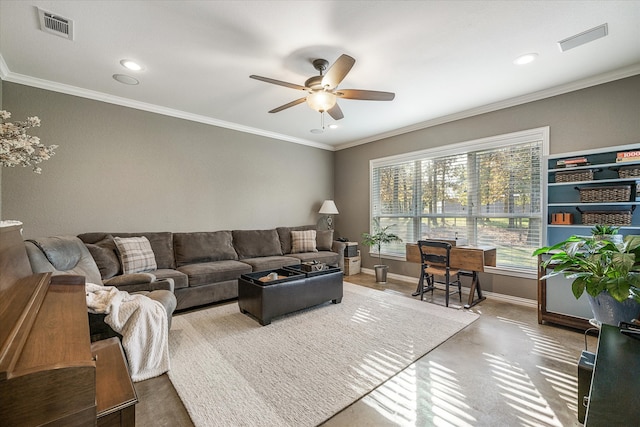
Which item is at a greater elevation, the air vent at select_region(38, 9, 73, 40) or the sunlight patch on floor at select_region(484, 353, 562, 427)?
the air vent at select_region(38, 9, 73, 40)

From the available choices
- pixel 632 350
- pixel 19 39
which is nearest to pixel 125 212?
pixel 19 39

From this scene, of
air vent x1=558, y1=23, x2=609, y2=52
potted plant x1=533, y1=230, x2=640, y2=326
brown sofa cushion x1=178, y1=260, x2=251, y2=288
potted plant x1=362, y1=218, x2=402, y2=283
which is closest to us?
potted plant x1=533, y1=230, x2=640, y2=326

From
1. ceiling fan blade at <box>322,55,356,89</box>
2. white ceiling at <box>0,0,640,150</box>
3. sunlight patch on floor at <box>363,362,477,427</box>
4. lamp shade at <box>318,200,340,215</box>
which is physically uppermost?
white ceiling at <box>0,0,640,150</box>

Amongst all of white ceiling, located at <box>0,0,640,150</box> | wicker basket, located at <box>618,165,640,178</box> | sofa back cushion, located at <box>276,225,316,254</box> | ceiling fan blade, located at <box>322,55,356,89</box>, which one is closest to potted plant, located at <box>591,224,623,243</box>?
wicker basket, located at <box>618,165,640,178</box>

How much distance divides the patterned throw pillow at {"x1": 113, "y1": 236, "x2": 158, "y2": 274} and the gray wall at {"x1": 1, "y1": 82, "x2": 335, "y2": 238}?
19.5 inches

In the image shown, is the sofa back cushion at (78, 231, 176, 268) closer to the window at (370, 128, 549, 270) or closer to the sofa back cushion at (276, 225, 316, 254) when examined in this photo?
the sofa back cushion at (276, 225, 316, 254)

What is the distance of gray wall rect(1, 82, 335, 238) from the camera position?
10.1 ft

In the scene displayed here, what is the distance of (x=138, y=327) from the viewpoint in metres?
1.92

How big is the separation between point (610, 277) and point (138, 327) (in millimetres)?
3010

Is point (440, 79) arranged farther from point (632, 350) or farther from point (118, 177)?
point (118, 177)

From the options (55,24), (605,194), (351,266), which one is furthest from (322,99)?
(351,266)

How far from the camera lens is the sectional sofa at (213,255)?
3.17m

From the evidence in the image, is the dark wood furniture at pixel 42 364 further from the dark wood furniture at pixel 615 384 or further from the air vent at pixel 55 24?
the air vent at pixel 55 24

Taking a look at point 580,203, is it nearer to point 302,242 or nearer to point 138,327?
point 302,242
